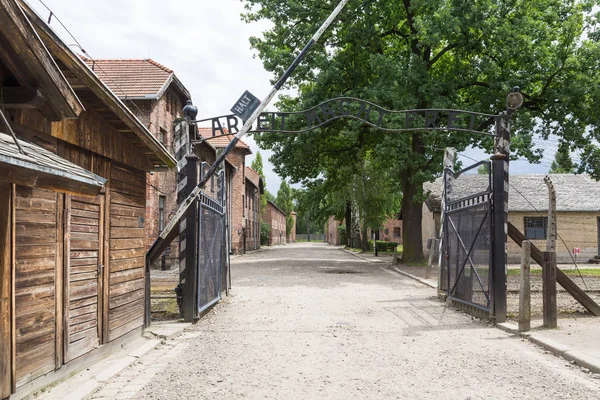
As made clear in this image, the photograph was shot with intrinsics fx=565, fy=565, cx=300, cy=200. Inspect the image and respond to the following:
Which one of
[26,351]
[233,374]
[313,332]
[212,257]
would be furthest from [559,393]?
[212,257]

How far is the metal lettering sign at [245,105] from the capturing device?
10.5m

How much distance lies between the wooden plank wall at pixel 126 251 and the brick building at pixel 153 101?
13076mm

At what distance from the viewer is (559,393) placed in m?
5.48

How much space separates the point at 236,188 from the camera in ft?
150

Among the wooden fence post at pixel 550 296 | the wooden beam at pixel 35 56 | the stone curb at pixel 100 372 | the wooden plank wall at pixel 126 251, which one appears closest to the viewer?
the wooden beam at pixel 35 56

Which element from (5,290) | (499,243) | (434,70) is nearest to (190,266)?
(5,290)

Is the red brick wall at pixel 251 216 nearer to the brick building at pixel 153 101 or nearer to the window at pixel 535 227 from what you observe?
the brick building at pixel 153 101

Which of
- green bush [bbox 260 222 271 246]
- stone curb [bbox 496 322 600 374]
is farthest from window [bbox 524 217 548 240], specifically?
green bush [bbox 260 222 271 246]

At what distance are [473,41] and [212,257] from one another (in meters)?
15.7

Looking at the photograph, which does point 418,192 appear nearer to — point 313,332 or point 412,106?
point 412,106

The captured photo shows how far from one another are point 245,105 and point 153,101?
44.6 ft

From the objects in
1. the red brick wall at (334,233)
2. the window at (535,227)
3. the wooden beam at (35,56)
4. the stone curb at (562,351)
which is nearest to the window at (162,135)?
the stone curb at (562,351)

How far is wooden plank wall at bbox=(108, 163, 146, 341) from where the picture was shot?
298 inches

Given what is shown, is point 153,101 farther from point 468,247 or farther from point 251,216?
point 251,216
